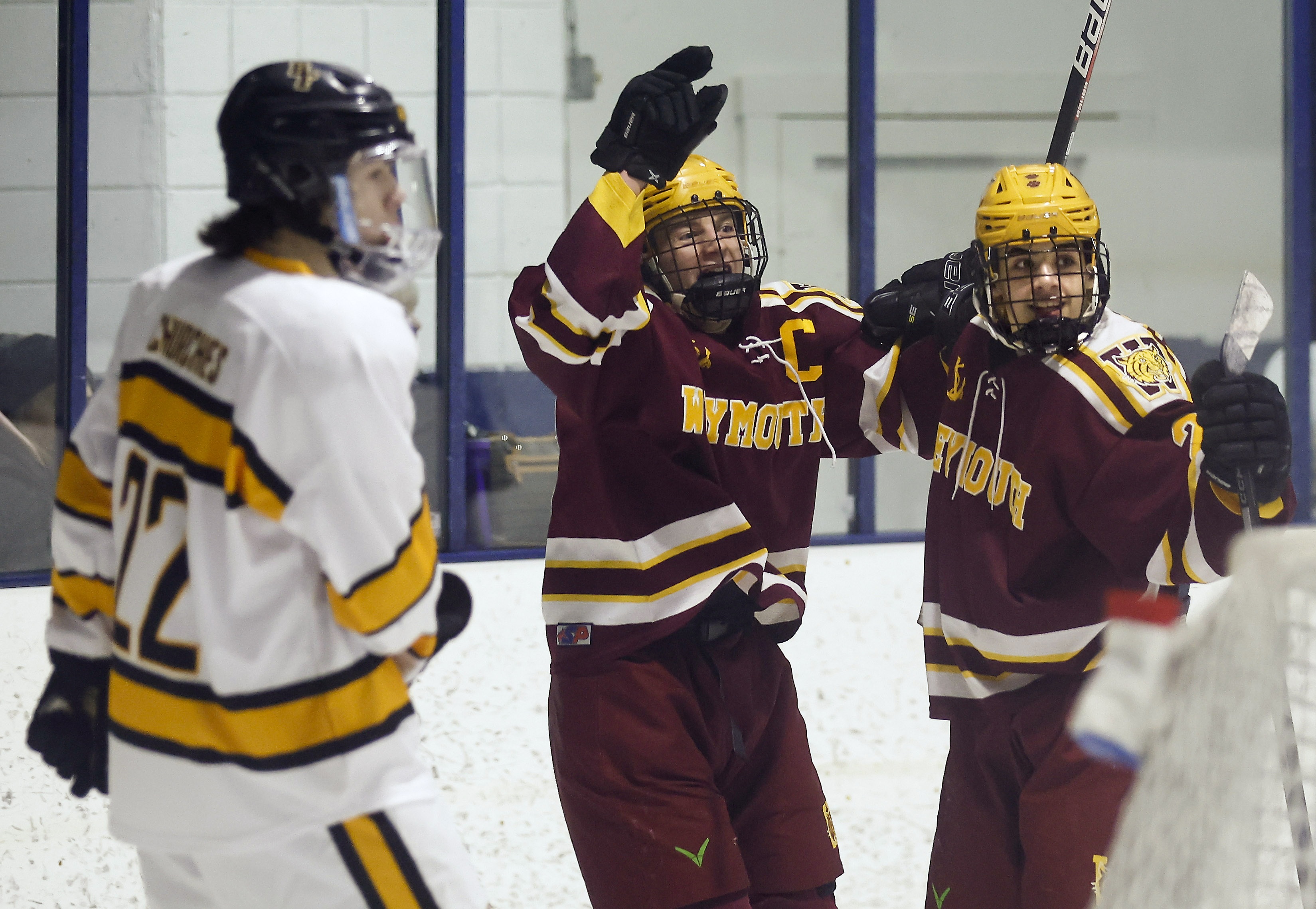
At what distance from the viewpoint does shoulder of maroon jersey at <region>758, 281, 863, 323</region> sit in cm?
200

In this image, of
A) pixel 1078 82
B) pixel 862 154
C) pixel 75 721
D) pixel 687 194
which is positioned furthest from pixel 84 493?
pixel 862 154

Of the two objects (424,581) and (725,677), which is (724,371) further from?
(424,581)

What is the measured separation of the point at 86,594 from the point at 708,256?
2.95 feet

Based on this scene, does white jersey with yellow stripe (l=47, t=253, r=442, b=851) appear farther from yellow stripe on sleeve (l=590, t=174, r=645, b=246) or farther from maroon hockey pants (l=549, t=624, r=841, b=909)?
maroon hockey pants (l=549, t=624, r=841, b=909)

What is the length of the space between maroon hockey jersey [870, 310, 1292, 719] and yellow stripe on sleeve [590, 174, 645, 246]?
54 cm

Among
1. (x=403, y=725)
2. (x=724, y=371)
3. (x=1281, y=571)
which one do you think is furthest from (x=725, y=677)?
(x=1281, y=571)

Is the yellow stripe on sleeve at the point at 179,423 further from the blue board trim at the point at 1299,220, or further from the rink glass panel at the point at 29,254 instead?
the blue board trim at the point at 1299,220

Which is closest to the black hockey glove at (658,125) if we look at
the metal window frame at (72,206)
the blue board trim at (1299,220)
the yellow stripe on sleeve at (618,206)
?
the yellow stripe on sleeve at (618,206)

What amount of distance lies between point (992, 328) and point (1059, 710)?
1.62ft

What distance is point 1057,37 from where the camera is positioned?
3.46m

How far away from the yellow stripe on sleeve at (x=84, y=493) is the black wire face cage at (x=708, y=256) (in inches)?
32.0

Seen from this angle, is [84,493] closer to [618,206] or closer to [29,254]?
[618,206]

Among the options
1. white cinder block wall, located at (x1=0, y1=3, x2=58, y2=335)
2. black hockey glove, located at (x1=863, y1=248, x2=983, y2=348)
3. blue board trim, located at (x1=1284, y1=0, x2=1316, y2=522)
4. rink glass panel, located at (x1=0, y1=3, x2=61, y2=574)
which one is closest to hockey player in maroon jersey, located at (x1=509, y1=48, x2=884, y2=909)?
black hockey glove, located at (x1=863, y1=248, x2=983, y2=348)

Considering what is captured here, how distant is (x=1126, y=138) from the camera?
12.0 feet
